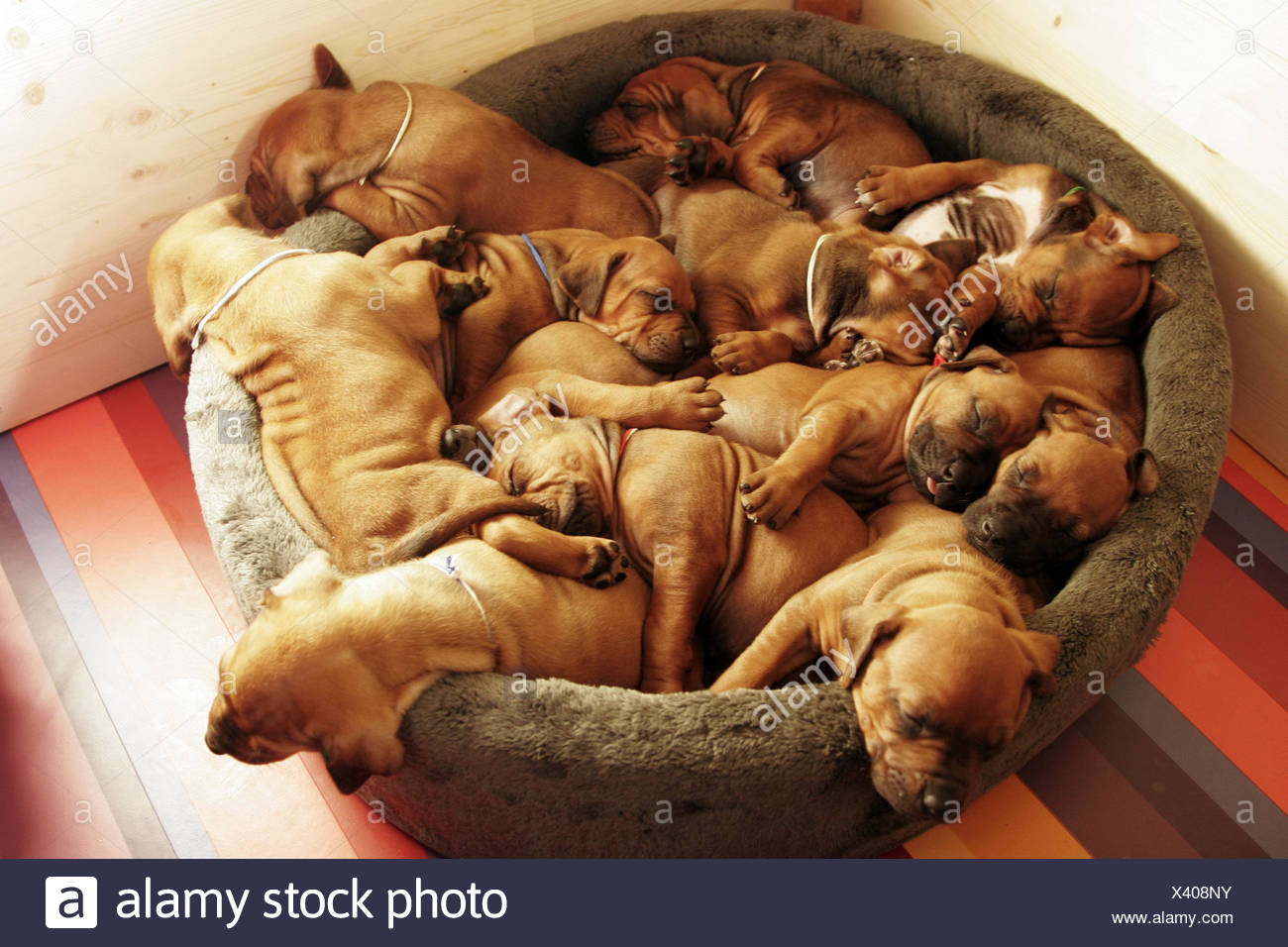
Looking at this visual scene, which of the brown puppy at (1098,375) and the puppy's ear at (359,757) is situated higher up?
the brown puppy at (1098,375)

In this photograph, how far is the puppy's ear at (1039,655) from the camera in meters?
2.73

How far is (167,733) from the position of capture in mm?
3688

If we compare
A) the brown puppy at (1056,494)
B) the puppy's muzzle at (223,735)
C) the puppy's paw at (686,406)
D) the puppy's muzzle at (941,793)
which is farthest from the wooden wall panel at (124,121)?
the puppy's muzzle at (941,793)

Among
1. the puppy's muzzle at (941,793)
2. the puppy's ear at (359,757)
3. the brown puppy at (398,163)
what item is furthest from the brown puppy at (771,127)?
the puppy's ear at (359,757)

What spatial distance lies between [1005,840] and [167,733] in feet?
9.22

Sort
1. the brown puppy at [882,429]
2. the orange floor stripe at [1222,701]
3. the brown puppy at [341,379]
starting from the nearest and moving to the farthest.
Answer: the brown puppy at [341,379], the brown puppy at [882,429], the orange floor stripe at [1222,701]

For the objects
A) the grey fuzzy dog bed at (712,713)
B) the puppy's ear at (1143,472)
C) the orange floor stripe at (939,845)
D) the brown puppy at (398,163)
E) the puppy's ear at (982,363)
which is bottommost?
the orange floor stripe at (939,845)

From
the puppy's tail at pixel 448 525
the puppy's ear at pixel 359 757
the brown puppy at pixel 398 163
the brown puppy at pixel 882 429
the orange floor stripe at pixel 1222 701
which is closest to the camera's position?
the puppy's ear at pixel 359 757

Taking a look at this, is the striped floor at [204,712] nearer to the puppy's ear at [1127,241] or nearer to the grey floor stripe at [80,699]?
the grey floor stripe at [80,699]

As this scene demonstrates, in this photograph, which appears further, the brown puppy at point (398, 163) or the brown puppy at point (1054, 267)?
the brown puppy at point (398, 163)

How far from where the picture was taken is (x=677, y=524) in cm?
325

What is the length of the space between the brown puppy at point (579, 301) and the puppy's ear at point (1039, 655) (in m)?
1.65
